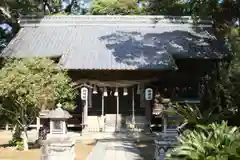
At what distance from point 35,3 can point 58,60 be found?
8.22m

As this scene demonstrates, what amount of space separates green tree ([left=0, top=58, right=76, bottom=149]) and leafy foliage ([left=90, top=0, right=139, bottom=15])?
14.6 m

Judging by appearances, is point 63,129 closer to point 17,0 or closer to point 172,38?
point 172,38

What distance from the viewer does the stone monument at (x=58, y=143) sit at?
10.9 m

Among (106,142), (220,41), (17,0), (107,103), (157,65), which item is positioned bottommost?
(106,142)

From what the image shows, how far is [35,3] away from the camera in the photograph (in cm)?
2512

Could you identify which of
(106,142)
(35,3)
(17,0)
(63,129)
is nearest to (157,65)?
(106,142)

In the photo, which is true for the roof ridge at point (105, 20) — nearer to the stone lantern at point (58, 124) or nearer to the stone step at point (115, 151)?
the stone step at point (115, 151)

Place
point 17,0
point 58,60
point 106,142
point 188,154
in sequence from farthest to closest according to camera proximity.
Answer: point 17,0 < point 58,60 < point 106,142 < point 188,154

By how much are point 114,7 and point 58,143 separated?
19810mm

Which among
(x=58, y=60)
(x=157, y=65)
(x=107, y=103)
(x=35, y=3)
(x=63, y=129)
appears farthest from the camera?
(x=35, y=3)

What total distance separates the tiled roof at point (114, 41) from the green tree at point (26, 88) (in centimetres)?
288

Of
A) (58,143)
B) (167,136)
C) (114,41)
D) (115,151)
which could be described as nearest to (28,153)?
(58,143)

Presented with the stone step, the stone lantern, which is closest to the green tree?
the stone lantern

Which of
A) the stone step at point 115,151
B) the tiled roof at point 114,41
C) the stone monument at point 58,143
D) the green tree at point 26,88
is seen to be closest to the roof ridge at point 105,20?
the tiled roof at point 114,41
